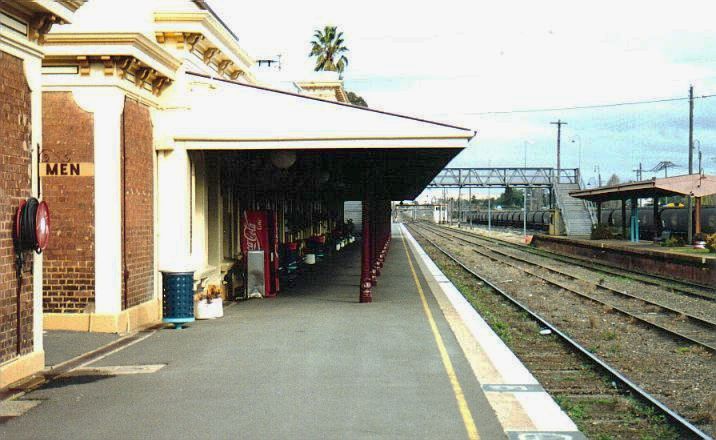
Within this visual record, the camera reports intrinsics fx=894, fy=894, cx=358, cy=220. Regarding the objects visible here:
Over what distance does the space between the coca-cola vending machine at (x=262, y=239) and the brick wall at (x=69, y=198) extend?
6003 millimetres

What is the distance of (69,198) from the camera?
43.5ft

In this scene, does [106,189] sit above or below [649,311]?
above

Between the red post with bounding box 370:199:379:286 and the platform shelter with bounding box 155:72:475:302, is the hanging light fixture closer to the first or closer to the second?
the platform shelter with bounding box 155:72:475:302

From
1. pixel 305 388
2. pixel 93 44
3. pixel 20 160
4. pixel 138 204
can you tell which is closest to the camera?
pixel 305 388

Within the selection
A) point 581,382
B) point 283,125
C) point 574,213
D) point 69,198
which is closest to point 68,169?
point 69,198

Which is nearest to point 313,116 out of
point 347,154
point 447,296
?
point 347,154

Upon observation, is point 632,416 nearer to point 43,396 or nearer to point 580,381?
point 580,381

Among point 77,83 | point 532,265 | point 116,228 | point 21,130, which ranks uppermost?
point 77,83

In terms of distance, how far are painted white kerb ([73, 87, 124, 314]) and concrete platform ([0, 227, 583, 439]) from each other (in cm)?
109

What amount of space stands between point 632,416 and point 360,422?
121 inches

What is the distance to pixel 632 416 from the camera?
897cm

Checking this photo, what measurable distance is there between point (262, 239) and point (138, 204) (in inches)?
215

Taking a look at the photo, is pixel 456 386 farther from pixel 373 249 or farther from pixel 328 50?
pixel 328 50

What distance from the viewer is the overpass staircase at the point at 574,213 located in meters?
60.6
